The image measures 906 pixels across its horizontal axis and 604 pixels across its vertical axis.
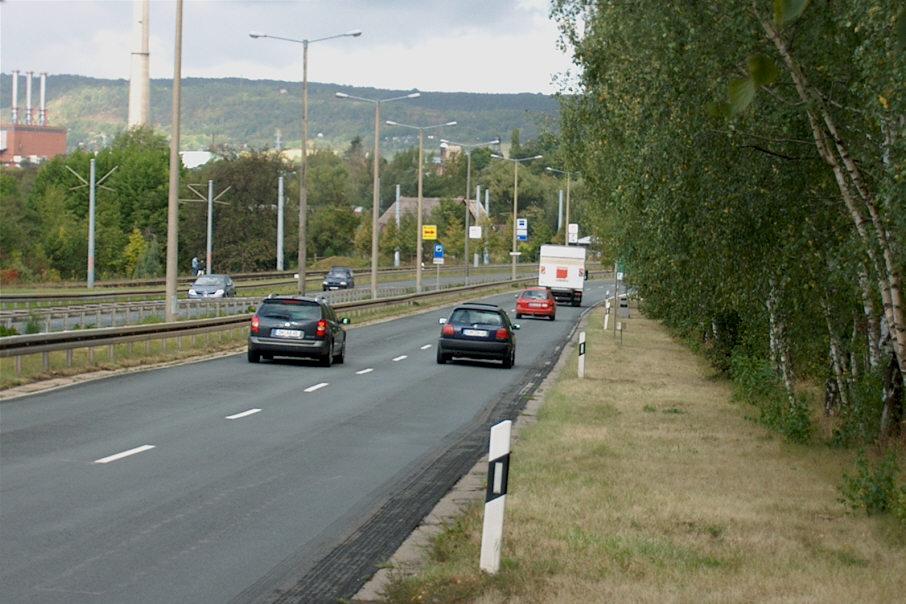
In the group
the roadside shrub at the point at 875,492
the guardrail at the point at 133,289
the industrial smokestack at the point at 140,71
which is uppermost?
the industrial smokestack at the point at 140,71

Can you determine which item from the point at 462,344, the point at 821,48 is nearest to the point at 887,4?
the point at 821,48

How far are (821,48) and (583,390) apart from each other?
12.5m

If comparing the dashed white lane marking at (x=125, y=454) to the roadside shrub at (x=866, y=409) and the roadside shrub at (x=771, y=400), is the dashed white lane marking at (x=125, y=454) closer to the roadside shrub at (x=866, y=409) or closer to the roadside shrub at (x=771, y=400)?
the roadside shrub at (x=771, y=400)

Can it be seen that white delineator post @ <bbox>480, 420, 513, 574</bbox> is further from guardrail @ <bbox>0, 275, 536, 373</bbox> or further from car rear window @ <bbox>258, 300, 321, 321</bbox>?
car rear window @ <bbox>258, 300, 321, 321</bbox>

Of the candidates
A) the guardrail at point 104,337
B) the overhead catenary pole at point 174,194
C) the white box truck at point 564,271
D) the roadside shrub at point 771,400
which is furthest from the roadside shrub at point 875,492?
the white box truck at point 564,271

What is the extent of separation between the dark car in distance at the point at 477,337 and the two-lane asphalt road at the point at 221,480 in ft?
19.2

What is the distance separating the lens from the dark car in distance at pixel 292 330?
2870 centimetres

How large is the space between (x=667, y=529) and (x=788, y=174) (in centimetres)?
564

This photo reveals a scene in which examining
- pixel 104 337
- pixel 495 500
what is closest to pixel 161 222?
pixel 104 337

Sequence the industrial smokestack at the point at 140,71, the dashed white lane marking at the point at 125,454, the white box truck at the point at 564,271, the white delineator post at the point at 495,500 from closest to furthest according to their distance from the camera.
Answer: the white delineator post at the point at 495,500
the dashed white lane marking at the point at 125,454
the white box truck at the point at 564,271
the industrial smokestack at the point at 140,71

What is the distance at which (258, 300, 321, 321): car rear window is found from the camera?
94.5 ft

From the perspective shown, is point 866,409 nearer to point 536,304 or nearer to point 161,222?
point 536,304

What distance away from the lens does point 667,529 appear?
9609 mm

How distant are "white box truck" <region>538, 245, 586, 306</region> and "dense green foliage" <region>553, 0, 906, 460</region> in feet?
201
